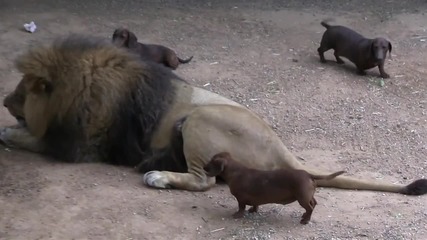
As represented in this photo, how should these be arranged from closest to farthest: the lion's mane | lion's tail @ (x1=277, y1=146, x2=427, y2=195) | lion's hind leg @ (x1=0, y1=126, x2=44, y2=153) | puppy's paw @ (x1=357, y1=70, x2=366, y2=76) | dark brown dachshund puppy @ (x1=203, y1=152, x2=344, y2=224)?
dark brown dachshund puppy @ (x1=203, y1=152, x2=344, y2=224) → lion's tail @ (x1=277, y1=146, x2=427, y2=195) → the lion's mane → lion's hind leg @ (x1=0, y1=126, x2=44, y2=153) → puppy's paw @ (x1=357, y1=70, x2=366, y2=76)

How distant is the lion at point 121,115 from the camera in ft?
18.1

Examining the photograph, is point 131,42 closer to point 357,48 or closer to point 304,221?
point 357,48

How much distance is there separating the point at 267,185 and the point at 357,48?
376 cm

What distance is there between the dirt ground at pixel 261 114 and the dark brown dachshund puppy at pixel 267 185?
149 mm

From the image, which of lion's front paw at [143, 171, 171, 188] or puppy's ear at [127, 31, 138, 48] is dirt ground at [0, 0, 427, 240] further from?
puppy's ear at [127, 31, 138, 48]

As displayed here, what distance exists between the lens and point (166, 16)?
998cm

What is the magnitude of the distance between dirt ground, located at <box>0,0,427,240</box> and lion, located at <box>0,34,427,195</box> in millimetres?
132

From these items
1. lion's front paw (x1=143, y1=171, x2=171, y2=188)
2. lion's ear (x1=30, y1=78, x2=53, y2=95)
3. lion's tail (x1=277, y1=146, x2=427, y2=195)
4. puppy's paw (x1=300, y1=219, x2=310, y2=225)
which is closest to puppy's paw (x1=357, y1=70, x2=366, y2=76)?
lion's tail (x1=277, y1=146, x2=427, y2=195)

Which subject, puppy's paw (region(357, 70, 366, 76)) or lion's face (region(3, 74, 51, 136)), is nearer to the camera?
lion's face (region(3, 74, 51, 136))

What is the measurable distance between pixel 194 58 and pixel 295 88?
50.0 inches

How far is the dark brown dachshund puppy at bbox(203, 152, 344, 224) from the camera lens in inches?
188

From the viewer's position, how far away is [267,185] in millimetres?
4812

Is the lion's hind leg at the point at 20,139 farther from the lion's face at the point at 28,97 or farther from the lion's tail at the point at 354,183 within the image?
the lion's tail at the point at 354,183

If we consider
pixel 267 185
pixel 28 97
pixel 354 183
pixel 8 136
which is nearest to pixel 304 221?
pixel 267 185
